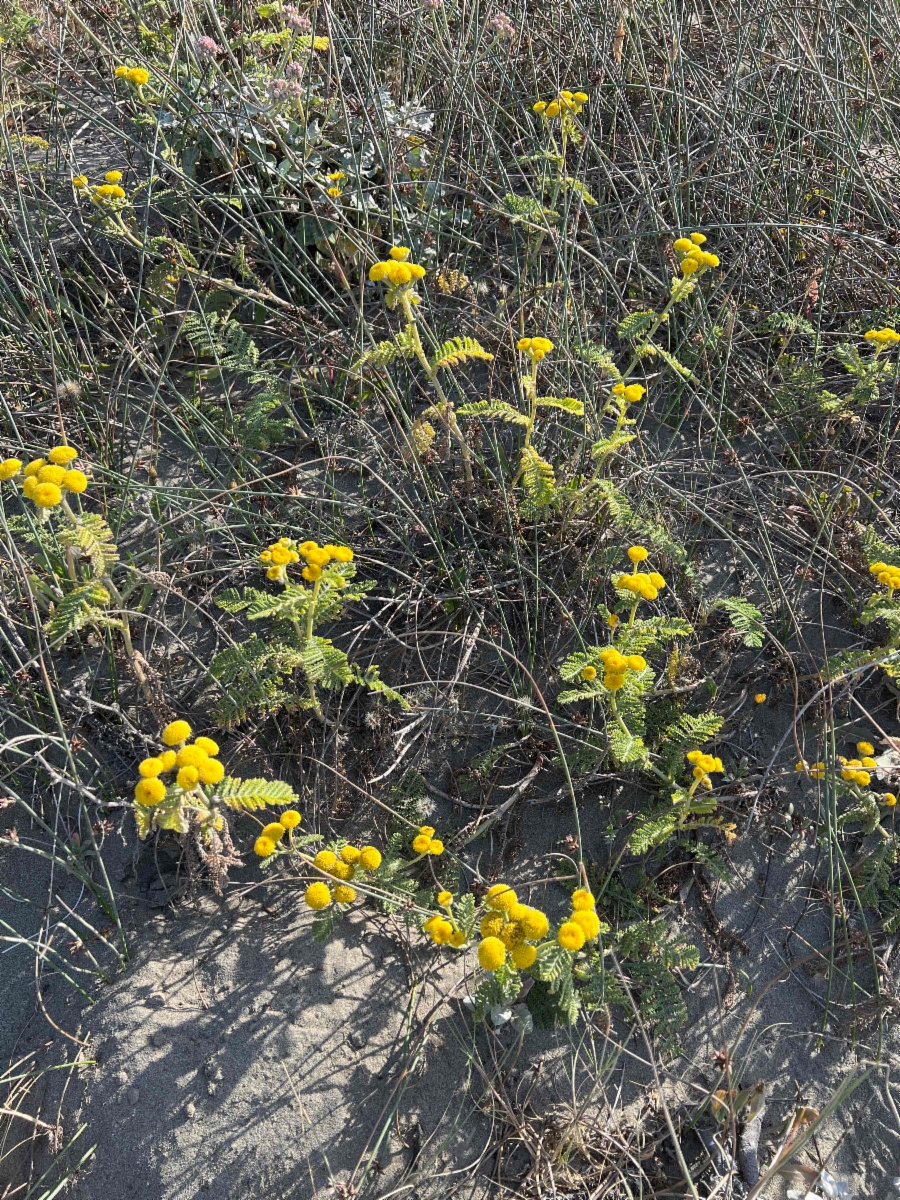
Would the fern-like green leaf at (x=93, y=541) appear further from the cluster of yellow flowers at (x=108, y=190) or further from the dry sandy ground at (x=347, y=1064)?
the cluster of yellow flowers at (x=108, y=190)

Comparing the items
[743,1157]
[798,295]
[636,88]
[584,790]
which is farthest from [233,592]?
[636,88]

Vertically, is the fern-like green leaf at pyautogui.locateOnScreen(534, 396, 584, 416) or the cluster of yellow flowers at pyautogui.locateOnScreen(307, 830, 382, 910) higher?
the fern-like green leaf at pyautogui.locateOnScreen(534, 396, 584, 416)

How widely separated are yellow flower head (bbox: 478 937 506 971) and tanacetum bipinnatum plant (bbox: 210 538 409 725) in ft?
1.98

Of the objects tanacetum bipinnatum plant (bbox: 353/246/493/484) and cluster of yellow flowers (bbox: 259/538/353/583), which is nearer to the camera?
cluster of yellow flowers (bbox: 259/538/353/583)

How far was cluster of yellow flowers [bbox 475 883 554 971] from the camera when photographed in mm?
1323

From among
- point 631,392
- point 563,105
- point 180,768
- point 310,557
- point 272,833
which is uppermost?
point 563,105

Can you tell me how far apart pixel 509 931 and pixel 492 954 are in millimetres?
79

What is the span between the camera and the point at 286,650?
1745 millimetres

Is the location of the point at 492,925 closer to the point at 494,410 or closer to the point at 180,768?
the point at 180,768

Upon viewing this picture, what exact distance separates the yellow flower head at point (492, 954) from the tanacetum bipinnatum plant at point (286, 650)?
60 centimetres

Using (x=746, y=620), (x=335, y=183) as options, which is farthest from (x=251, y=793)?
(x=335, y=183)

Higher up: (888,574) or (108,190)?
(108,190)

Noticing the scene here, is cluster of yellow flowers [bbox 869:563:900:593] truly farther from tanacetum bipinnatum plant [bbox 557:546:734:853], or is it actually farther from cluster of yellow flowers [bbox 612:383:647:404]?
cluster of yellow flowers [bbox 612:383:647:404]

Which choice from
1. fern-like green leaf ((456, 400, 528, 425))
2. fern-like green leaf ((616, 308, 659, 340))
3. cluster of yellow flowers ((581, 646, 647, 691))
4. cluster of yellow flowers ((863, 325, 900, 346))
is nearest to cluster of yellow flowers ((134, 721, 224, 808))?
cluster of yellow flowers ((581, 646, 647, 691))
